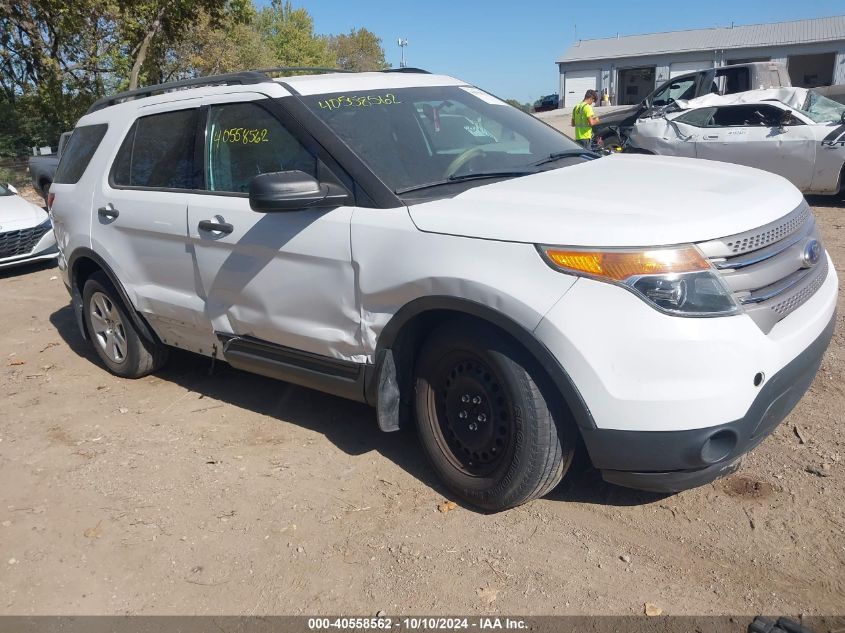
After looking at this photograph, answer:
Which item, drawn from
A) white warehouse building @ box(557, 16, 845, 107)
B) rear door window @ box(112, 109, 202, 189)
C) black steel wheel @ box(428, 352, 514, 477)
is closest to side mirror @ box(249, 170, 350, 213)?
black steel wheel @ box(428, 352, 514, 477)

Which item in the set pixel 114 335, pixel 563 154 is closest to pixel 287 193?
pixel 563 154

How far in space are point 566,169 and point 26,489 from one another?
3234 mm

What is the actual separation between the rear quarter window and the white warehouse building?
41.3 meters

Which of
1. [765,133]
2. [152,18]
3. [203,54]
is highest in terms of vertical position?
[152,18]

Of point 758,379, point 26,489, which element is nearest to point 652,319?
point 758,379

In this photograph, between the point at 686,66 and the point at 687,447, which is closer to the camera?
the point at 687,447

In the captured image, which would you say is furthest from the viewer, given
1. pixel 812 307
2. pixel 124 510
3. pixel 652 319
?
pixel 124 510

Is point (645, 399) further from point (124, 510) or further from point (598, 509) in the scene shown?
point (124, 510)

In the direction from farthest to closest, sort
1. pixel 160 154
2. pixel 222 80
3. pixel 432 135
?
pixel 160 154
pixel 222 80
pixel 432 135

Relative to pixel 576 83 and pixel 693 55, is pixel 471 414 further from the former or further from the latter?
Result: pixel 576 83

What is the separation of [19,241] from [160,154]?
5933 mm

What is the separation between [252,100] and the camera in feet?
13.0

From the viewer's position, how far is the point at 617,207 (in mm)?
2953

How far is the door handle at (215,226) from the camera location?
394 cm
